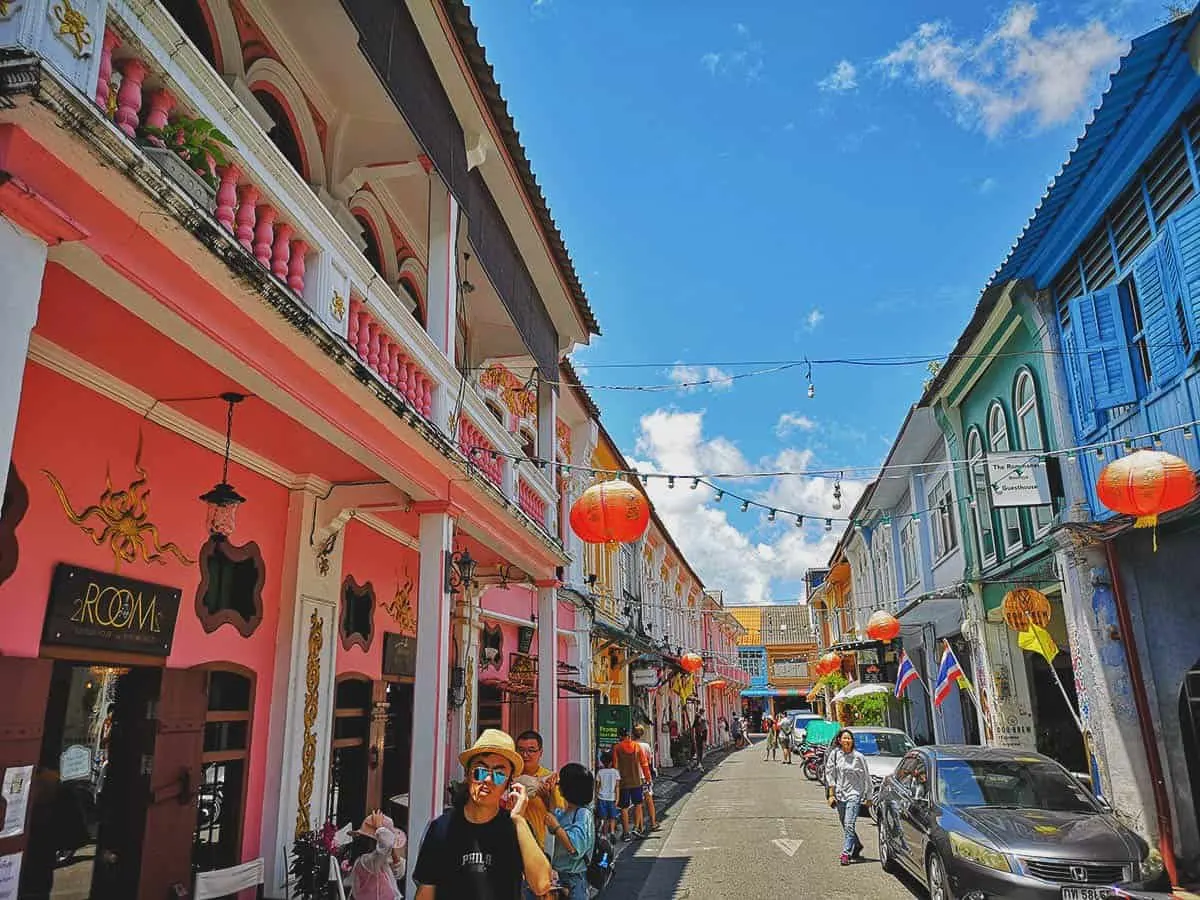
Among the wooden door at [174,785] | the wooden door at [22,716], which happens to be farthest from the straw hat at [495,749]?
the wooden door at [174,785]

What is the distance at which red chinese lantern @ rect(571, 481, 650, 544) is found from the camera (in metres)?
9.25

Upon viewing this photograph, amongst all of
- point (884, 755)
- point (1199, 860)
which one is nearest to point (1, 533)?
point (1199, 860)

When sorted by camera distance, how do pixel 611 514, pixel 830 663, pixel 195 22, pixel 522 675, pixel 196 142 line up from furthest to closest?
pixel 830 663
pixel 522 675
pixel 611 514
pixel 195 22
pixel 196 142

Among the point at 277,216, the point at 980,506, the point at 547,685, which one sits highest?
the point at 980,506

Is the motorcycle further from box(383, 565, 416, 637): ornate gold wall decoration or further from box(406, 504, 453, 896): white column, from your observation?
box(406, 504, 453, 896): white column

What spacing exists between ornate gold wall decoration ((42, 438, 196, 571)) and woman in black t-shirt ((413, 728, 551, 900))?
3792mm

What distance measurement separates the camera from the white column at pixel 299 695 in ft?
26.1

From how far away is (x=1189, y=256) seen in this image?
8.90m

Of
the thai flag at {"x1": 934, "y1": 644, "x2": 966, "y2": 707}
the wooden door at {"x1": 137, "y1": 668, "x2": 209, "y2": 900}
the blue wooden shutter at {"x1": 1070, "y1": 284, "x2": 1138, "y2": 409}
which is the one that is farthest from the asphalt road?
the blue wooden shutter at {"x1": 1070, "y1": 284, "x2": 1138, "y2": 409}

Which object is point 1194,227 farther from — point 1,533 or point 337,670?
point 1,533

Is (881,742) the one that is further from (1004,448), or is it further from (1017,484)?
(1017,484)

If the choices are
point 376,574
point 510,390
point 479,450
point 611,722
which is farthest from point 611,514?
point 611,722

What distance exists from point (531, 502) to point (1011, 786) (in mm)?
6721

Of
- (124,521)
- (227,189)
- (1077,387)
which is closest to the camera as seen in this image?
(227,189)
